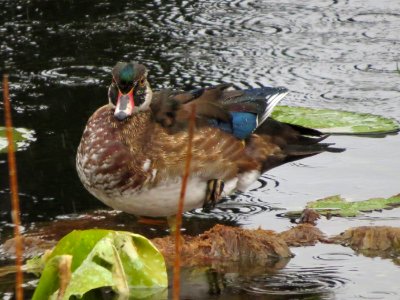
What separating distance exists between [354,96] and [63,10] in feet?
11.6

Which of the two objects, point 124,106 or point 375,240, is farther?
point 124,106

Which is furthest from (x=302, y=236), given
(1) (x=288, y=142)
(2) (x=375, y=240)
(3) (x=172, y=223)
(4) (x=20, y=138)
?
(4) (x=20, y=138)

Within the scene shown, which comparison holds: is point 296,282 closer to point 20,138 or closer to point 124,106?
point 124,106

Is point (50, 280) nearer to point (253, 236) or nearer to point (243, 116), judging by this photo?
point (253, 236)

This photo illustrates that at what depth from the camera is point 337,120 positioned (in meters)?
7.36

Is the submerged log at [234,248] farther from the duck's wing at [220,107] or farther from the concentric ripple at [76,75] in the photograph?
the concentric ripple at [76,75]

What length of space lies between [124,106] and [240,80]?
102 inches

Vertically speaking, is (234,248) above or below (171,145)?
below

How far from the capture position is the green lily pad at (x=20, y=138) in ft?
23.0

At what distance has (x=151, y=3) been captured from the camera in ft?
34.4

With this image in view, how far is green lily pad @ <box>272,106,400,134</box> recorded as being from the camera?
7195 mm

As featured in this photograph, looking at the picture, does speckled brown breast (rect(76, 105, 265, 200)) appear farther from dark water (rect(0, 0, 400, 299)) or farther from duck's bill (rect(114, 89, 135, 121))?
dark water (rect(0, 0, 400, 299))

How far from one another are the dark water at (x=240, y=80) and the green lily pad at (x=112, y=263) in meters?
0.21

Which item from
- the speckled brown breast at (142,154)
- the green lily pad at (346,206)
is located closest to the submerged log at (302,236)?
the green lily pad at (346,206)
